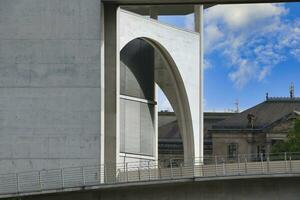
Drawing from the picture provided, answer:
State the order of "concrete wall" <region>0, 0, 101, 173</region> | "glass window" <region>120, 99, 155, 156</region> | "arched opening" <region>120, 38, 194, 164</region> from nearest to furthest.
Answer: "concrete wall" <region>0, 0, 101, 173</region> < "glass window" <region>120, 99, 155, 156</region> < "arched opening" <region>120, 38, 194, 164</region>

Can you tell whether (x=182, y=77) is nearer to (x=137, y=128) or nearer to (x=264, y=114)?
(x=137, y=128)

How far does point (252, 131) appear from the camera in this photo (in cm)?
11694

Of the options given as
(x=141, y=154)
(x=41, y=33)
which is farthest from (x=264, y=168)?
(x=141, y=154)

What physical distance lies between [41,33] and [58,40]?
2.90ft

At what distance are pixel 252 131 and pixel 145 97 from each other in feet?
175

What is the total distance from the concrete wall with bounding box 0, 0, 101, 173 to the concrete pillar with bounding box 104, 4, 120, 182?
284 cm

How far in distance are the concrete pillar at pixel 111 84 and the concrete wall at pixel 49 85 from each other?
9.32ft

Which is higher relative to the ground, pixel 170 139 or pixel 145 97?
pixel 170 139

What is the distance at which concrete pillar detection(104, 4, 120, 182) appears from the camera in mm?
50406

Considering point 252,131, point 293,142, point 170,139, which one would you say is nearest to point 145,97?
point 293,142

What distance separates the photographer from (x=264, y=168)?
45.2 metres

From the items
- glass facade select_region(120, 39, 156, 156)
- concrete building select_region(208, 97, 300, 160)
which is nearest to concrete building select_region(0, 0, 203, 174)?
glass facade select_region(120, 39, 156, 156)

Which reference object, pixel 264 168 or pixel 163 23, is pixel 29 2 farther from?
pixel 163 23

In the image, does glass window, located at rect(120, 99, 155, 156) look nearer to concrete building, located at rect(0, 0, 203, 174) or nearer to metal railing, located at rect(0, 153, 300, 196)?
concrete building, located at rect(0, 0, 203, 174)
